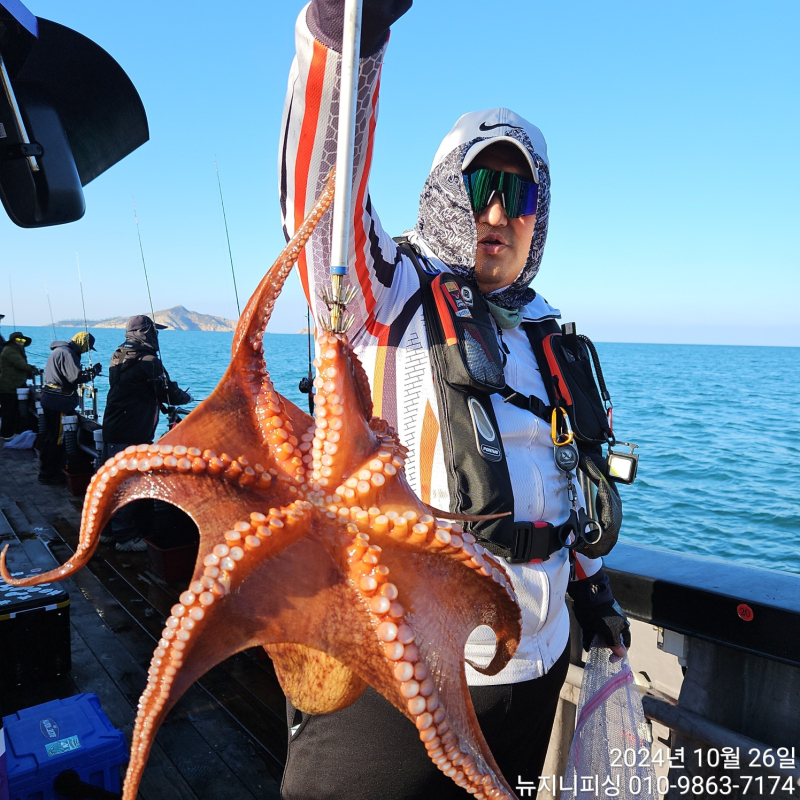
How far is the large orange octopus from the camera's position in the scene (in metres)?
0.88

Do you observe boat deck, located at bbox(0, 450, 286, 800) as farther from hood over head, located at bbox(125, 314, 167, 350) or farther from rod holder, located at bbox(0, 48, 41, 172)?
rod holder, located at bbox(0, 48, 41, 172)

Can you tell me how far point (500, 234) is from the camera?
221 cm

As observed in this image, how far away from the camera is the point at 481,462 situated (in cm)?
176

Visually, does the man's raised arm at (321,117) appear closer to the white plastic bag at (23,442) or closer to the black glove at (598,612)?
the black glove at (598,612)

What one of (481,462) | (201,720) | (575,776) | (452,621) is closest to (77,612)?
(201,720)

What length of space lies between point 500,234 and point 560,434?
75 centimetres

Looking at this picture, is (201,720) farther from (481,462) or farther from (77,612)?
(481,462)

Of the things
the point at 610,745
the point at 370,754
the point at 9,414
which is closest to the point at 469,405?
the point at 370,754

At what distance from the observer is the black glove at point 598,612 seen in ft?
7.95

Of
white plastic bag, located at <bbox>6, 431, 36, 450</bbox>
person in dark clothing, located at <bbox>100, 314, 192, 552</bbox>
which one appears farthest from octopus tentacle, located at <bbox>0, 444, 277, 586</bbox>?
white plastic bag, located at <bbox>6, 431, 36, 450</bbox>

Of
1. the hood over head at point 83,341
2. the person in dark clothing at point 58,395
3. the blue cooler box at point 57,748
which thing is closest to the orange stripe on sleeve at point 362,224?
the blue cooler box at point 57,748

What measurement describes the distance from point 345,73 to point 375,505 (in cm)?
67

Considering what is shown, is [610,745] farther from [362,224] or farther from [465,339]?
[362,224]

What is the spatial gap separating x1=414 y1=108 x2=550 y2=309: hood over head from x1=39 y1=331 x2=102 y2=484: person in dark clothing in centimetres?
880
